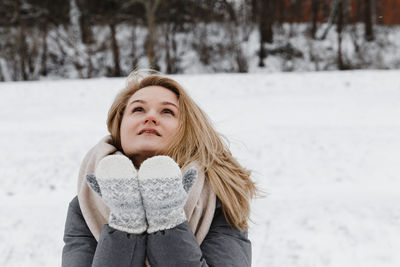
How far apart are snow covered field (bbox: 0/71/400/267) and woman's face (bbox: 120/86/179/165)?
1.70m

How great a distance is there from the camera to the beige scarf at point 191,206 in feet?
4.51

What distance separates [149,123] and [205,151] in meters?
0.26

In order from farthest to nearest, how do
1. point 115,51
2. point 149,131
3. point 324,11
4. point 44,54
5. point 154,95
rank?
point 324,11 → point 115,51 → point 44,54 → point 154,95 → point 149,131

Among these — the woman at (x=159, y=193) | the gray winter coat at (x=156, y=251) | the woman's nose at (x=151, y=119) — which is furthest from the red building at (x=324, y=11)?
the gray winter coat at (x=156, y=251)

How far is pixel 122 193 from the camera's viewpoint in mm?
1137

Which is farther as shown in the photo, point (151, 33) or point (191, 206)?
point (151, 33)

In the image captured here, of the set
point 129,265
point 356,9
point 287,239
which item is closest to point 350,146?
point 287,239

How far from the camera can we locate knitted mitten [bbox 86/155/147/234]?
3.74ft

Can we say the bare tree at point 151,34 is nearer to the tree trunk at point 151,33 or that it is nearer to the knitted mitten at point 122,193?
the tree trunk at point 151,33

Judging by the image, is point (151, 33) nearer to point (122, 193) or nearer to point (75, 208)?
point (75, 208)

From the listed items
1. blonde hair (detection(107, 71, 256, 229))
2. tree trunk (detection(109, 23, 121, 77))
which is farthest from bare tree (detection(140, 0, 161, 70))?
blonde hair (detection(107, 71, 256, 229))

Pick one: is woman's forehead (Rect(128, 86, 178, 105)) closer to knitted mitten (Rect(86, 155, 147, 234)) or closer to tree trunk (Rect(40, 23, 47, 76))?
knitted mitten (Rect(86, 155, 147, 234))

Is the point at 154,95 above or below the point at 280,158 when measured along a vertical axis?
above

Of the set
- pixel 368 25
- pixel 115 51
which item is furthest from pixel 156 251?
pixel 368 25
